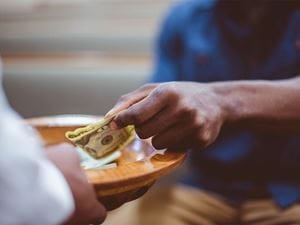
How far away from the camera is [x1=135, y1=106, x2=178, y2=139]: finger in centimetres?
83

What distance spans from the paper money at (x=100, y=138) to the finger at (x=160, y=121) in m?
0.06

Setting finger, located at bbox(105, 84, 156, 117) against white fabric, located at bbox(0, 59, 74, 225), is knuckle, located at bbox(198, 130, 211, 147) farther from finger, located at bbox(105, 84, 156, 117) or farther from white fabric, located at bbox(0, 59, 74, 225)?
white fabric, located at bbox(0, 59, 74, 225)

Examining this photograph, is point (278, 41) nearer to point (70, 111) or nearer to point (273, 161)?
point (273, 161)

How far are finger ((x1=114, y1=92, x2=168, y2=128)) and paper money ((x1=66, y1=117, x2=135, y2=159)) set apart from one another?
22mm

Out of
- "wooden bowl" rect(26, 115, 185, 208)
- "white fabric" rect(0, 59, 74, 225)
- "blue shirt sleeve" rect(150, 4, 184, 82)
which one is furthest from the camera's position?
"blue shirt sleeve" rect(150, 4, 184, 82)

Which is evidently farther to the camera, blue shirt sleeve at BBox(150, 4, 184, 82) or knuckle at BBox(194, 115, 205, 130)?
blue shirt sleeve at BBox(150, 4, 184, 82)

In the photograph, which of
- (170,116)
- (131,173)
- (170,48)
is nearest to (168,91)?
(170,116)

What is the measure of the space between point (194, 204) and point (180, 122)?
47cm

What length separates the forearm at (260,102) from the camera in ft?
3.09

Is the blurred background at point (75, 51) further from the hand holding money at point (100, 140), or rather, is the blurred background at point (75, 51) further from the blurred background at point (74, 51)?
the hand holding money at point (100, 140)

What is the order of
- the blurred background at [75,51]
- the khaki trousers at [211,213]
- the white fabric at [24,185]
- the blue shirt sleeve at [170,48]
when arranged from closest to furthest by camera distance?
the white fabric at [24,185]
the khaki trousers at [211,213]
the blue shirt sleeve at [170,48]
the blurred background at [75,51]

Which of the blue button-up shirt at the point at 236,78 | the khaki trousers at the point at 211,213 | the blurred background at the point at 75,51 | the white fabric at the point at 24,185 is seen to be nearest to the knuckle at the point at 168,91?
the white fabric at the point at 24,185

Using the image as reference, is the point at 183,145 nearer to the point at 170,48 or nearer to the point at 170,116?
the point at 170,116

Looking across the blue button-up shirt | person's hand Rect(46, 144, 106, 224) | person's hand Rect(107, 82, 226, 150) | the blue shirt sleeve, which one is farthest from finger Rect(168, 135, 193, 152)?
the blue shirt sleeve
